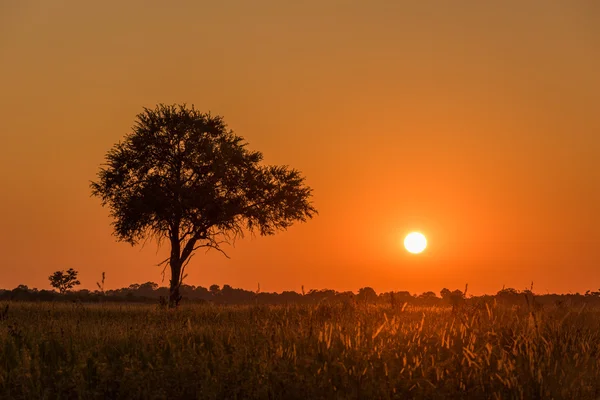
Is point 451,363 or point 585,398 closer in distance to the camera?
point 585,398

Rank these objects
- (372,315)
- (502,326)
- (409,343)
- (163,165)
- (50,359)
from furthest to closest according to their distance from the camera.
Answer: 1. (163,165)
2. (372,315)
3. (502,326)
4. (50,359)
5. (409,343)

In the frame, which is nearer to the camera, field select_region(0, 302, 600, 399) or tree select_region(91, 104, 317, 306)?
field select_region(0, 302, 600, 399)

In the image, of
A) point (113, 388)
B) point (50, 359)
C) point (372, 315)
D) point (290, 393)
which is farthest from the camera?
point (372, 315)

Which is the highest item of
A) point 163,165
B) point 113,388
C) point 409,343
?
point 163,165

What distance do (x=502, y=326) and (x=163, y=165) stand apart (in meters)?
23.9

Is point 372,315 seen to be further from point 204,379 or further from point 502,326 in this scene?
point 204,379

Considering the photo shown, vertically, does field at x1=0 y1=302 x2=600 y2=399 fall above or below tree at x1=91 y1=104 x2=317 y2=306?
below

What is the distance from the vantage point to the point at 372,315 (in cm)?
1422

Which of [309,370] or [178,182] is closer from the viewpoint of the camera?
[309,370]

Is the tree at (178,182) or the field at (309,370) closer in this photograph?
the field at (309,370)

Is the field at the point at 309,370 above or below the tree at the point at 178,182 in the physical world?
below

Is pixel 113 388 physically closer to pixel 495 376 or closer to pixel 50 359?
pixel 50 359

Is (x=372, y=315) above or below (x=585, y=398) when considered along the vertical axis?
above

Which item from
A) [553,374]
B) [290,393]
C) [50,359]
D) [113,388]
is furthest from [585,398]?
[50,359]
